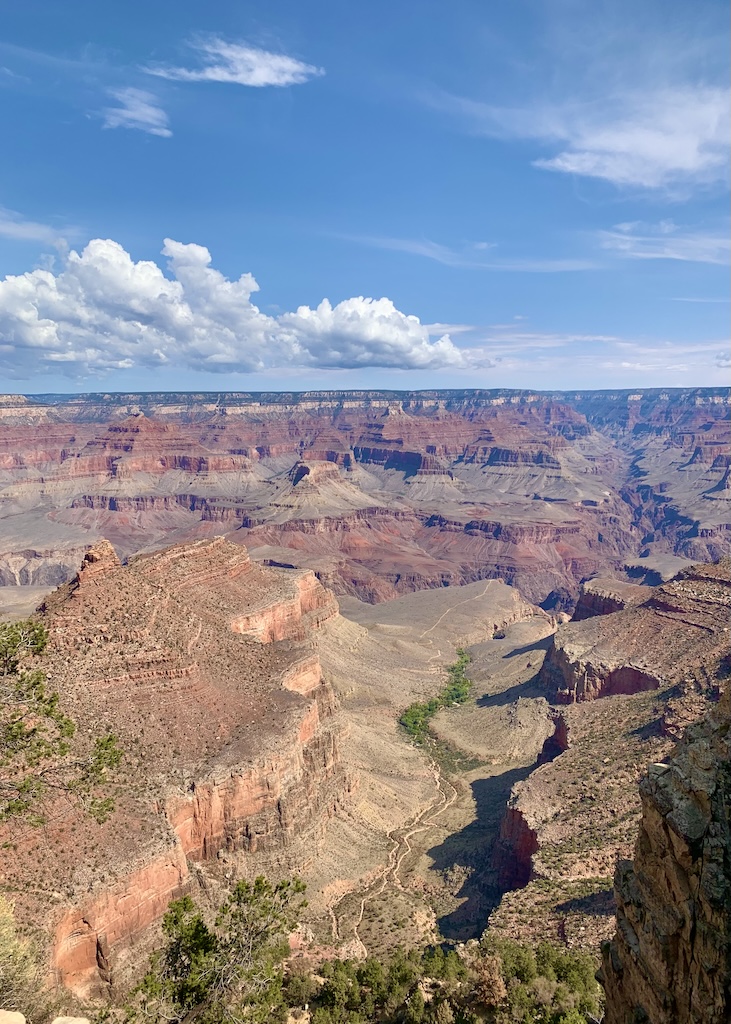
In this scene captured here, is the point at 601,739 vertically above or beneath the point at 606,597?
beneath

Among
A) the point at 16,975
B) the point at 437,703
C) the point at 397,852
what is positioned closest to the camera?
the point at 16,975

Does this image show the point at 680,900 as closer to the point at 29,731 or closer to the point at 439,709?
the point at 29,731

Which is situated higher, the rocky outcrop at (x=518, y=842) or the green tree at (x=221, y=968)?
the green tree at (x=221, y=968)

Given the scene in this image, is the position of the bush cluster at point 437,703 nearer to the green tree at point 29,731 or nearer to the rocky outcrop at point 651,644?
the rocky outcrop at point 651,644

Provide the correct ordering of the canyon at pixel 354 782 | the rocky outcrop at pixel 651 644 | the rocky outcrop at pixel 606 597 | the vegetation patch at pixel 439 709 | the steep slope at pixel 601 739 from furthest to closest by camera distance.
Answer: the rocky outcrop at pixel 606 597 < the vegetation patch at pixel 439 709 < the rocky outcrop at pixel 651 644 < the steep slope at pixel 601 739 < the canyon at pixel 354 782

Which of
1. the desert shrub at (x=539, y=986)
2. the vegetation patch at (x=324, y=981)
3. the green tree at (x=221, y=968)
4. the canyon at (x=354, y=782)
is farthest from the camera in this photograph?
the canyon at (x=354, y=782)

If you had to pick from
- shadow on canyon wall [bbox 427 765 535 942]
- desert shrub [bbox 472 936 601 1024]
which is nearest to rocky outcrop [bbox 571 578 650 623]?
shadow on canyon wall [bbox 427 765 535 942]

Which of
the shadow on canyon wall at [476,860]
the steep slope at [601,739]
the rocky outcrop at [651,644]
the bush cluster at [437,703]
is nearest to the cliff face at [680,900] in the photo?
the steep slope at [601,739]

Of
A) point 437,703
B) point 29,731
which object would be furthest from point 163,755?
point 437,703
